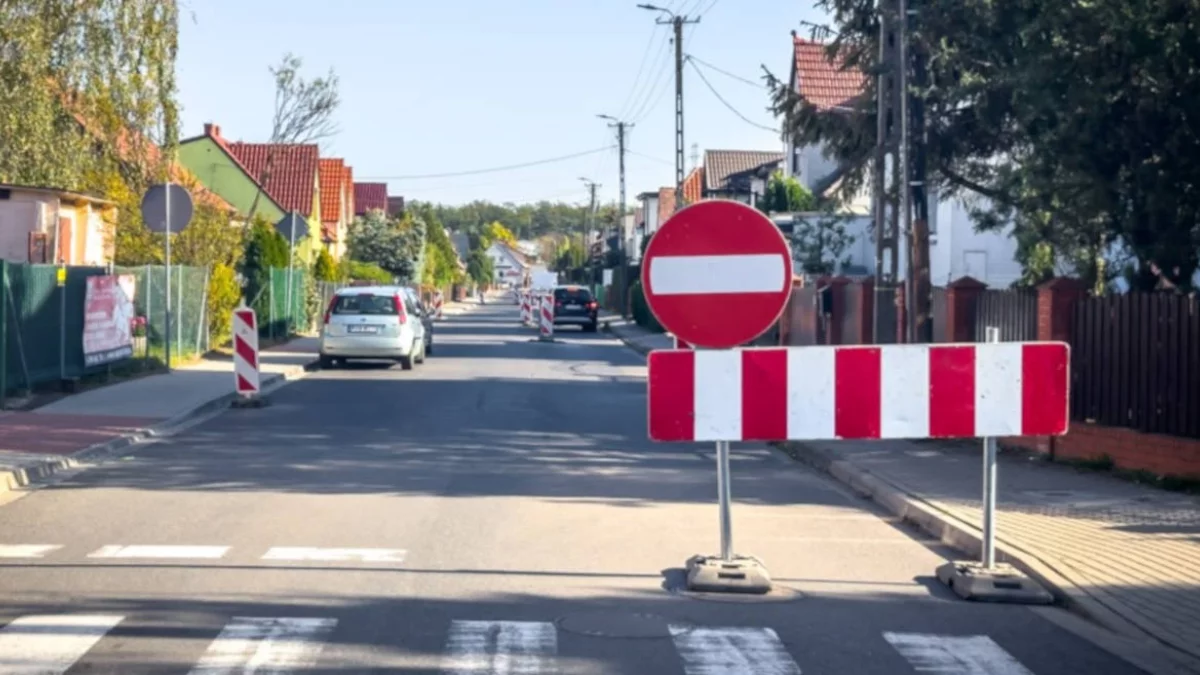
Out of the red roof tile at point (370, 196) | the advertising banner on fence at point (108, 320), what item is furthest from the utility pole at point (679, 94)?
the red roof tile at point (370, 196)

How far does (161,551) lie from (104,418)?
8.65 m

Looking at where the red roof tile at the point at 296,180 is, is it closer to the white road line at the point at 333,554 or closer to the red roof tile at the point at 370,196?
the red roof tile at the point at 370,196

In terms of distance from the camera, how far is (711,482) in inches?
550

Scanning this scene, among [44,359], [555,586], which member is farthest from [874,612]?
[44,359]

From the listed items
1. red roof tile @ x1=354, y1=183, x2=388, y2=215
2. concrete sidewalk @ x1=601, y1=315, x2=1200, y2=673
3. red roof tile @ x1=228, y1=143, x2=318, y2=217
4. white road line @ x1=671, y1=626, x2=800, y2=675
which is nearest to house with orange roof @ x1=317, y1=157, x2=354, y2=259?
red roof tile @ x1=228, y1=143, x2=318, y2=217

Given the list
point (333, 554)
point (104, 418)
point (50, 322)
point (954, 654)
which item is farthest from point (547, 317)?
point (954, 654)

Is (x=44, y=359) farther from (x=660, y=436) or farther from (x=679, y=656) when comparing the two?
(x=679, y=656)

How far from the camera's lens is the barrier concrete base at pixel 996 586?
28.1 ft

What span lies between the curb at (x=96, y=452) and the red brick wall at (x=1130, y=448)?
9.18 metres

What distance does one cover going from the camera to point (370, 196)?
112 metres

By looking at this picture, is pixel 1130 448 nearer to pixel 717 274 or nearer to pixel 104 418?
pixel 717 274

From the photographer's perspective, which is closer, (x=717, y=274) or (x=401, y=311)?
(x=717, y=274)

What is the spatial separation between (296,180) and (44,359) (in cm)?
4720

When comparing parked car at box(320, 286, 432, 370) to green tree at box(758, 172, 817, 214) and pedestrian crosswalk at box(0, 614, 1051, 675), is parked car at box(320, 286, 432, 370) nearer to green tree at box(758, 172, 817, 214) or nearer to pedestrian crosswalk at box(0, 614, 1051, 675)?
green tree at box(758, 172, 817, 214)
